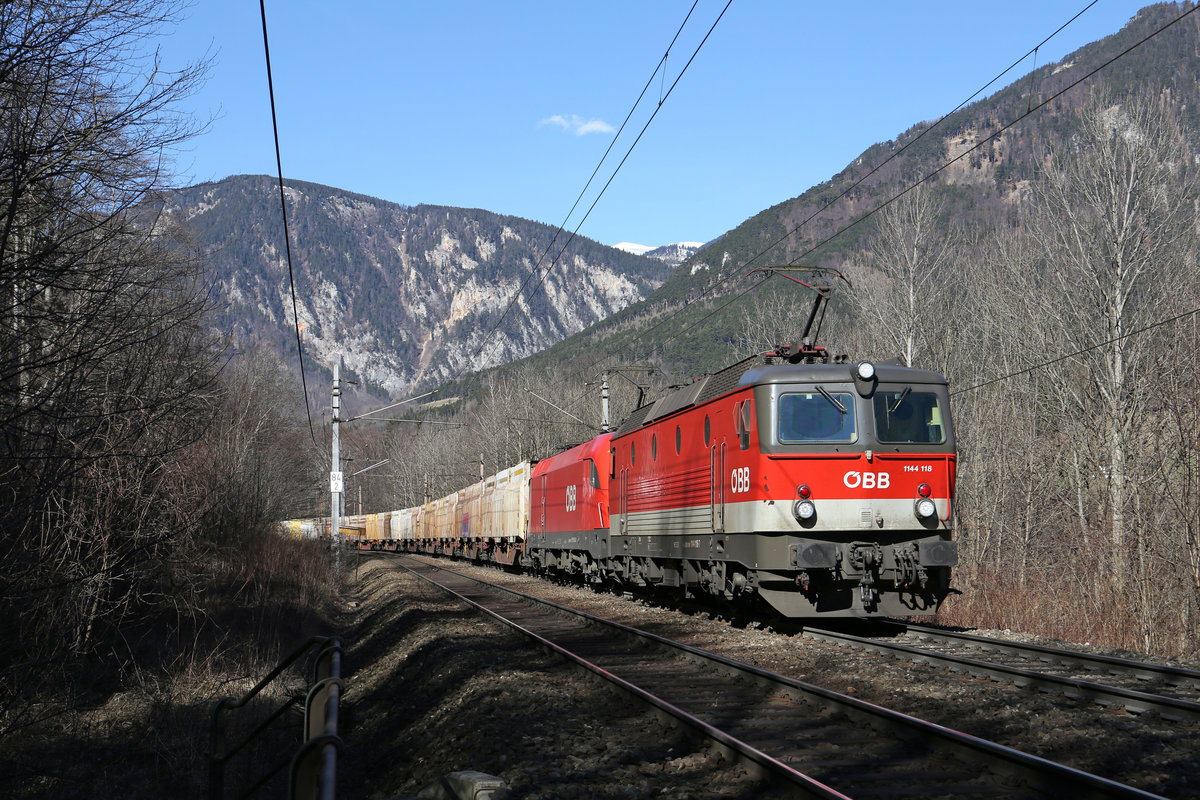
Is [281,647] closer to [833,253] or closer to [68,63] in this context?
[68,63]

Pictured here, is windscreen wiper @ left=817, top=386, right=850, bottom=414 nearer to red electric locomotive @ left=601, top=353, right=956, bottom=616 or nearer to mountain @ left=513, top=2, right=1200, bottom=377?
red electric locomotive @ left=601, top=353, right=956, bottom=616

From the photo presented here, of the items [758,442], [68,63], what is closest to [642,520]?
[758,442]

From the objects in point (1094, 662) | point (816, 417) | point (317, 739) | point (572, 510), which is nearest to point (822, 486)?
point (816, 417)

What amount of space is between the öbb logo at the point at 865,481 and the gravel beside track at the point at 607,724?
2.11 m

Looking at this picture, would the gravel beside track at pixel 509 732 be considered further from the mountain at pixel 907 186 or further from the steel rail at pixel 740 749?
the mountain at pixel 907 186

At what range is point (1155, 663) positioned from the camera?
36.3 feet

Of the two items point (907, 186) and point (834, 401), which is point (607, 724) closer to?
point (834, 401)

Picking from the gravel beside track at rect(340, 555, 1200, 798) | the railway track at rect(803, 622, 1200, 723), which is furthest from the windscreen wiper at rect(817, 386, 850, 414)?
Answer: the gravel beside track at rect(340, 555, 1200, 798)

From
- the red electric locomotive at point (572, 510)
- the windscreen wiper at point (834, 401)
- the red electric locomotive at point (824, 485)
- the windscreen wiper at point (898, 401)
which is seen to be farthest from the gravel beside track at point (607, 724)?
the red electric locomotive at point (572, 510)

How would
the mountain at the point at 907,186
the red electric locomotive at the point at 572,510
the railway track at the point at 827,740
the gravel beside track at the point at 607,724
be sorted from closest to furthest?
the railway track at the point at 827,740 < the gravel beside track at the point at 607,724 < the red electric locomotive at the point at 572,510 < the mountain at the point at 907,186

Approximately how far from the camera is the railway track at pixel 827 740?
6469mm

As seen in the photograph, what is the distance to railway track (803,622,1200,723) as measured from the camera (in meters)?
8.55

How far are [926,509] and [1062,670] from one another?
2943 mm

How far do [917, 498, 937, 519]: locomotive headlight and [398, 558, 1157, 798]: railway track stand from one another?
136 inches
